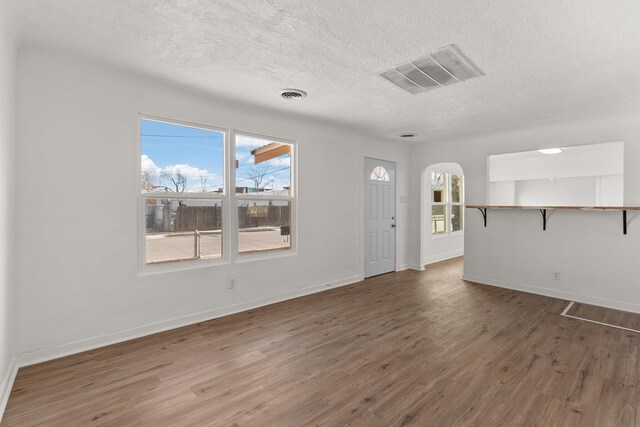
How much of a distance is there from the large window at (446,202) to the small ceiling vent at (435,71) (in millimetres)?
4189

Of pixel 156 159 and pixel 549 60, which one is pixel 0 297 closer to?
pixel 156 159

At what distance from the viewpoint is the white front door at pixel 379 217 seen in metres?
5.47

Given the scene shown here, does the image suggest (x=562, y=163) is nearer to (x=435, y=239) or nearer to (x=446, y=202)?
(x=446, y=202)

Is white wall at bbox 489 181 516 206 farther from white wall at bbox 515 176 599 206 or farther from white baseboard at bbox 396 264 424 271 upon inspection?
white baseboard at bbox 396 264 424 271

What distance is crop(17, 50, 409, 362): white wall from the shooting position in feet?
8.17

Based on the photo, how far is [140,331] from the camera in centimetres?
303

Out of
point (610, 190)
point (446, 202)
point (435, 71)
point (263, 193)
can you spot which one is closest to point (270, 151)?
point (263, 193)

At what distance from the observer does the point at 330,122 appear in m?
4.47

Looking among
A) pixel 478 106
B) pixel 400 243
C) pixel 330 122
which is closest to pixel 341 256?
pixel 400 243

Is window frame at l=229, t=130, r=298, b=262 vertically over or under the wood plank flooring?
over

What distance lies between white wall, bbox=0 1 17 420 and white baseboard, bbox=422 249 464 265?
5.94 m

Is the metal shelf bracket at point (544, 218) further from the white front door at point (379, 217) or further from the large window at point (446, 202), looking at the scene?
the large window at point (446, 202)

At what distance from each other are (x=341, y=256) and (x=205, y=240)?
2235 millimetres

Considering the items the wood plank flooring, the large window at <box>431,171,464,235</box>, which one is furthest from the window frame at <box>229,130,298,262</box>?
the large window at <box>431,171,464,235</box>
